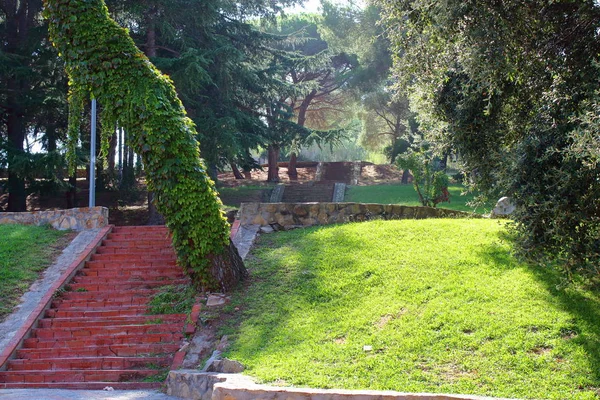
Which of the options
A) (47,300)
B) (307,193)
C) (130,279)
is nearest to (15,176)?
(130,279)

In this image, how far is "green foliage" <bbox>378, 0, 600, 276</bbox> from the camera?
7.11m

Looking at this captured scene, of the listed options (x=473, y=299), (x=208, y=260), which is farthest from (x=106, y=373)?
(x=473, y=299)

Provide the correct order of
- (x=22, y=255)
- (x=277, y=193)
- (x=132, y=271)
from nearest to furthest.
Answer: (x=132, y=271), (x=22, y=255), (x=277, y=193)

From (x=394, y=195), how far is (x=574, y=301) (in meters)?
17.0

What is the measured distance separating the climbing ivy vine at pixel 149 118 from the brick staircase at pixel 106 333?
1.25 metres

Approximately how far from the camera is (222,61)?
20.3m

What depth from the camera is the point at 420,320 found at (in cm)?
782

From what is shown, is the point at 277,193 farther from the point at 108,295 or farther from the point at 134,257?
the point at 108,295

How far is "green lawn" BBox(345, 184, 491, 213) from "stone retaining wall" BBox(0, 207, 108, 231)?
1105cm

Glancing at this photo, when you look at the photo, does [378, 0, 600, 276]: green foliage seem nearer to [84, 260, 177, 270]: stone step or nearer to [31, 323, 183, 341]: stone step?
[31, 323, 183, 341]: stone step

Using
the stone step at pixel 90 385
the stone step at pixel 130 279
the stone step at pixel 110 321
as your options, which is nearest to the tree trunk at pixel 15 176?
the stone step at pixel 130 279

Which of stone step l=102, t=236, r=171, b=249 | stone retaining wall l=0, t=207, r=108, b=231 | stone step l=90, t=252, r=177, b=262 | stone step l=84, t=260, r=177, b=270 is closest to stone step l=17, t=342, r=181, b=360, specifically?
stone step l=84, t=260, r=177, b=270

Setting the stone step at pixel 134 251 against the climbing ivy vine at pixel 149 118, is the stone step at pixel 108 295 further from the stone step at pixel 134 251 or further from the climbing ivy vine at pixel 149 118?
the stone step at pixel 134 251

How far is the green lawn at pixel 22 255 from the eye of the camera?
1081 cm
